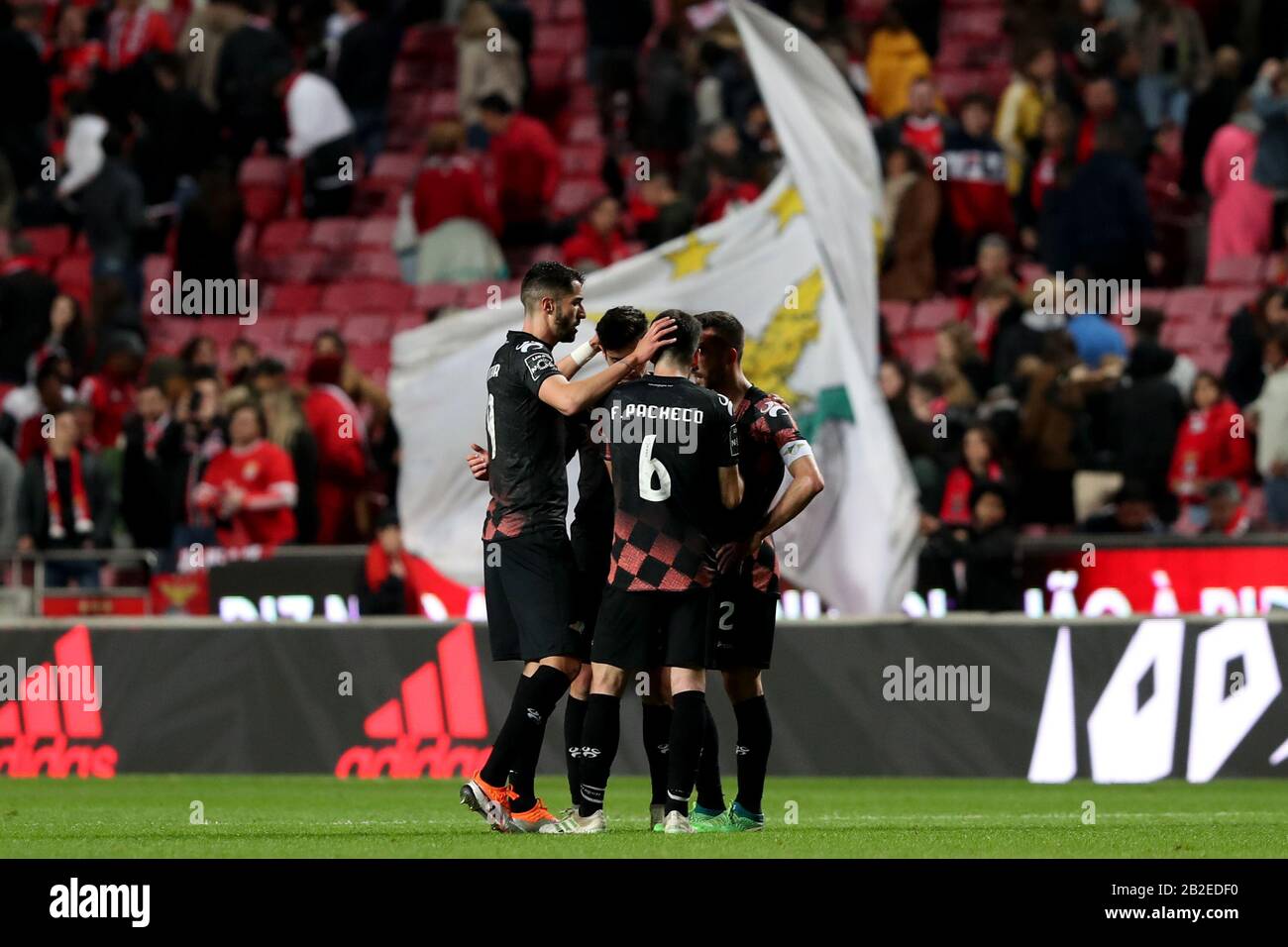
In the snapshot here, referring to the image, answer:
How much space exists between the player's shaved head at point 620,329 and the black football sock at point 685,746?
4.49ft

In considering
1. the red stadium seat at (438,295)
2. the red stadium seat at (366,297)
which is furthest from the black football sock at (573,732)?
the red stadium seat at (366,297)

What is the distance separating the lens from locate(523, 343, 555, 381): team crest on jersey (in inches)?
388

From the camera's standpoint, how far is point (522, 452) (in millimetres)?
10031

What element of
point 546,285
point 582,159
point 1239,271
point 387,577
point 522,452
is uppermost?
point 582,159

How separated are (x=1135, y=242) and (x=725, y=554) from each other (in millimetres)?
9996

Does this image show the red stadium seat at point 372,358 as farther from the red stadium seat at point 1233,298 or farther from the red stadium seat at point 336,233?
the red stadium seat at point 1233,298

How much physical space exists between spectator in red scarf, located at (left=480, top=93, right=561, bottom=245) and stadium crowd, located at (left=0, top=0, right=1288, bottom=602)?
33 mm

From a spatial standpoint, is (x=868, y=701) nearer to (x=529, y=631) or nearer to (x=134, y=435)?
(x=529, y=631)

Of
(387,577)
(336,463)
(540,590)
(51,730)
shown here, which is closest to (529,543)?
(540,590)

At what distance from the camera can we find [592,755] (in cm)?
991

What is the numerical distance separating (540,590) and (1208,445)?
7801mm

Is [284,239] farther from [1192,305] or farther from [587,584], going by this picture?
[587,584]

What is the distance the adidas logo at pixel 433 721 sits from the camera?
564 inches

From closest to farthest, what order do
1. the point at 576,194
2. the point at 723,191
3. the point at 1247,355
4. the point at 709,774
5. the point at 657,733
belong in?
the point at 709,774
the point at 657,733
the point at 1247,355
the point at 723,191
the point at 576,194
